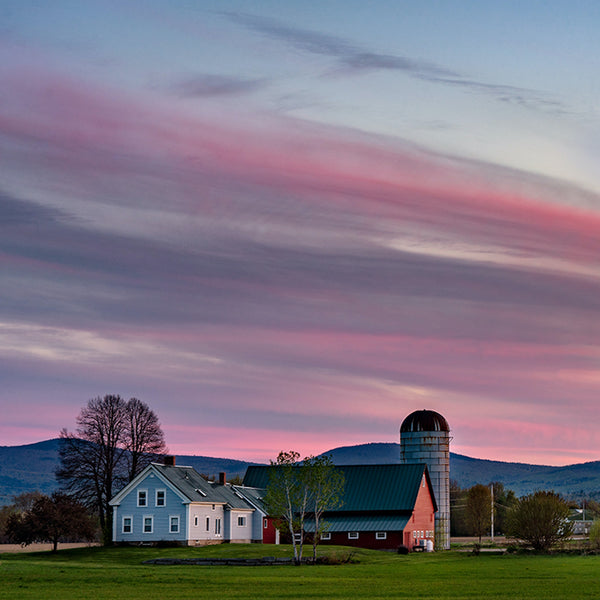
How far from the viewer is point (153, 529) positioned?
8481cm

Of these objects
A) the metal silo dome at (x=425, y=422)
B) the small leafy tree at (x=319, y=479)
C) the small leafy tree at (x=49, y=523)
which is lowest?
the small leafy tree at (x=49, y=523)

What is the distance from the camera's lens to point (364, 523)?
303ft

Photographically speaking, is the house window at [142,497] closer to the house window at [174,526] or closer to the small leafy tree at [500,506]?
the house window at [174,526]

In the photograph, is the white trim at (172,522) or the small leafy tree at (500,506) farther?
the small leafy tree at (500,506)

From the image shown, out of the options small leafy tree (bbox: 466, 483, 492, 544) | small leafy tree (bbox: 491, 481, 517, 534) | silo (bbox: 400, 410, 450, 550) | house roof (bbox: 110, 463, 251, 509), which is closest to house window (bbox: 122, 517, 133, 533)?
house roof (bbox: 110, 463, 251, 509)

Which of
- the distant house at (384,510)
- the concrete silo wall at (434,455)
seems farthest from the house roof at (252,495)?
the concrete silo wall at (434,455)

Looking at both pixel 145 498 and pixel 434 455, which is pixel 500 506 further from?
pixel 145 498

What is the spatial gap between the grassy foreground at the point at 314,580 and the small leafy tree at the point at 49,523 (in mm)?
8485

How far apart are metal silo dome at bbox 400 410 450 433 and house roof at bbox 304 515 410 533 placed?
49.9 ft

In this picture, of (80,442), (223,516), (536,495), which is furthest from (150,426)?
(536,495)

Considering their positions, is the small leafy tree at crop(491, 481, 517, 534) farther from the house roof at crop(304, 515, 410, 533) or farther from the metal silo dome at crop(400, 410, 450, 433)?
the house roof at crop(304, 515, 410, 533)

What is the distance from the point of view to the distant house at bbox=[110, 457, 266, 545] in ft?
276

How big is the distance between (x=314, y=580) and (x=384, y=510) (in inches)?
1919

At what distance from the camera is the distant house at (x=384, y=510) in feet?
299
